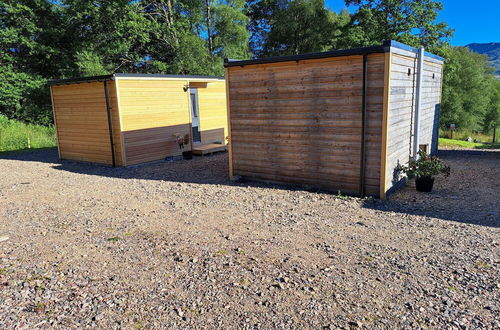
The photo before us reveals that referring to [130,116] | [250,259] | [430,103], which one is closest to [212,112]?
[130,116]

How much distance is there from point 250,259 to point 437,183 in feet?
17.1

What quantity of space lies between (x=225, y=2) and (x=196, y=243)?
20635 mm

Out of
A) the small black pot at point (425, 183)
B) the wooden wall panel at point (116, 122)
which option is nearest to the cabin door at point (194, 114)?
the wooden wall panel at point (116, 122)

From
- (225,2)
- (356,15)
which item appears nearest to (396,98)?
(356,15)

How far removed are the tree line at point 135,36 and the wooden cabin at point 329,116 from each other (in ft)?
42.5

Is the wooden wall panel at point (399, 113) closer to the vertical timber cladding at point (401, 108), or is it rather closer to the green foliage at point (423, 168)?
the vertical timber cladding at point (401, 108)

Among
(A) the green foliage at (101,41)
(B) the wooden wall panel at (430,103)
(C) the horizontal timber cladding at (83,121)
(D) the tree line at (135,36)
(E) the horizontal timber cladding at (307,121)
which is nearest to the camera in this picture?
(E) the horizontal timber cladding at (307,121)

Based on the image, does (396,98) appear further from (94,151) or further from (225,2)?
(225,2)

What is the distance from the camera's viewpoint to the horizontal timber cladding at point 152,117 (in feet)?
34.9

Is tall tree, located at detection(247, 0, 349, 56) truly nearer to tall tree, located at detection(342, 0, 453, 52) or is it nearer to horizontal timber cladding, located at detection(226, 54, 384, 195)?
tall tree, located at detection(342, 0, 453, 52)

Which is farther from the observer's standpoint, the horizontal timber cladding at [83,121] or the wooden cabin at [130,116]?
the horizontal timber cladding at [83,121]

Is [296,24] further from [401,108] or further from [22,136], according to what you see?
[401,108]

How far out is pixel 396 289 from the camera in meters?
3.43

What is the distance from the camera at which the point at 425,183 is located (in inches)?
274
